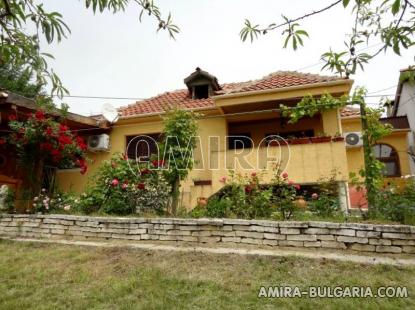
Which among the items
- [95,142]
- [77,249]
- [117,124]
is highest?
[117,124]

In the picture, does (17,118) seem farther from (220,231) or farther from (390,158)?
(390,158)

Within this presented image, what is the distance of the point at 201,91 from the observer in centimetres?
1212

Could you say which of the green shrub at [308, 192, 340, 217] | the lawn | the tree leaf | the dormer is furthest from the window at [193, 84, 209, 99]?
the tree leaf

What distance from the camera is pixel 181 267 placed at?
440 cm

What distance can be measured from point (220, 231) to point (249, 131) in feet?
20.6

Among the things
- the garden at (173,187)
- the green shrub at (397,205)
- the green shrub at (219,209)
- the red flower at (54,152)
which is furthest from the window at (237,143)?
the red flower at (54,152)

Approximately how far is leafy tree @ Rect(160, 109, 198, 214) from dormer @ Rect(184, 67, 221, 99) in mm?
4207

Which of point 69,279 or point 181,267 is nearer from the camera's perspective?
point 69,279

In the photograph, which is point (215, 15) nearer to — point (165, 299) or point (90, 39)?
point (90, 39)

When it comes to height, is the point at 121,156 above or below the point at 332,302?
above


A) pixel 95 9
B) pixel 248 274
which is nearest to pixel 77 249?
pixel 248 274

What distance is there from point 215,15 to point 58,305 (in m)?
3.43

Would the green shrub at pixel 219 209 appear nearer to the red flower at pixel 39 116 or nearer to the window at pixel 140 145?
the red flower at pixel 39 116

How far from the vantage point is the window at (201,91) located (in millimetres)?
11922
